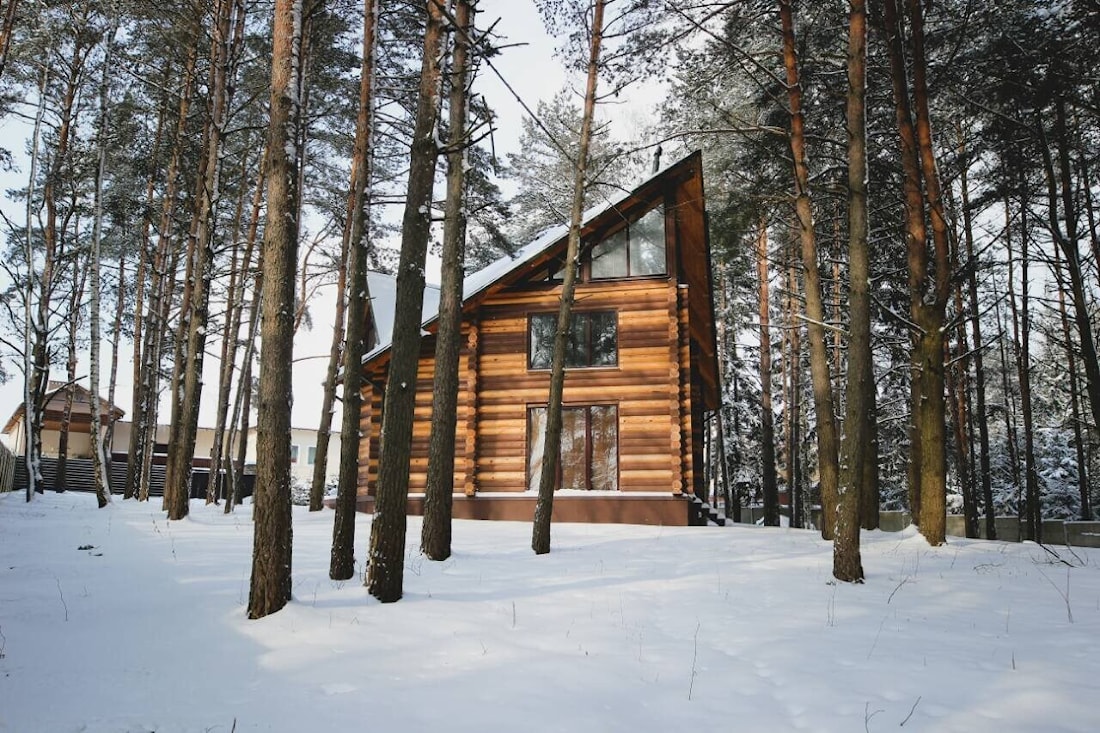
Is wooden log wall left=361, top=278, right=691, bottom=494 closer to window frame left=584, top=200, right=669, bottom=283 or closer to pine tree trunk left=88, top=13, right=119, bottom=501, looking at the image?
window frame left=584, top=200, right=669, bottom=283

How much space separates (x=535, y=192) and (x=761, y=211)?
18.1 metres

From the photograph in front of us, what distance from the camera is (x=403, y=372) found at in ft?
22.6

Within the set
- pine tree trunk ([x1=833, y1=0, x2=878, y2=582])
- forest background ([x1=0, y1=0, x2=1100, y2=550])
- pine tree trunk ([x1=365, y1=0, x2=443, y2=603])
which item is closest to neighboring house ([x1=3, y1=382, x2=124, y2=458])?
forest background ([x1=0, y1=0, x2=1100, y2=550])

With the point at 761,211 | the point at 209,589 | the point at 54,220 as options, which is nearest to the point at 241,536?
the point at 209,589

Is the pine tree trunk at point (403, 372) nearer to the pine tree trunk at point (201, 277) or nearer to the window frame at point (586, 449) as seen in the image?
the pine tree trunk at point (201, 277)

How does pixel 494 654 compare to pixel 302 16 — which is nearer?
pixel 494 654

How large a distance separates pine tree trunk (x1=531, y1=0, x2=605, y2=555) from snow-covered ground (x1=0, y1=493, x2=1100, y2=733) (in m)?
1.62

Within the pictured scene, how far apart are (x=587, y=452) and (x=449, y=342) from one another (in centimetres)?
708

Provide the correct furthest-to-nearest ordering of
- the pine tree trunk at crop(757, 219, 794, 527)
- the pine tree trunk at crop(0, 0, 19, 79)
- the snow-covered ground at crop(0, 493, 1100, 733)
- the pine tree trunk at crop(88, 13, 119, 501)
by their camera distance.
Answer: the pine tree trunk at crop(757, 219, 794, 527) → the pine tree trunk at crop(88, 13, 119, 501) → the pine tree trunk at crop(0, 0, 19, 79) → the snow-covered ground at crop(0, 493, 1100, 733)

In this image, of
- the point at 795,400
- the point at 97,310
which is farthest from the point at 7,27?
the point at 795,400

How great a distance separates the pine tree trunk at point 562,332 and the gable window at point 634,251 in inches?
212

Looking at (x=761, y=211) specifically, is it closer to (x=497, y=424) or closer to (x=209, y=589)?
(x=497, y=424)

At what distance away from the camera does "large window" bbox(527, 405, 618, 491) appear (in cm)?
1587

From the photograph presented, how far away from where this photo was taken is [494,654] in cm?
464
